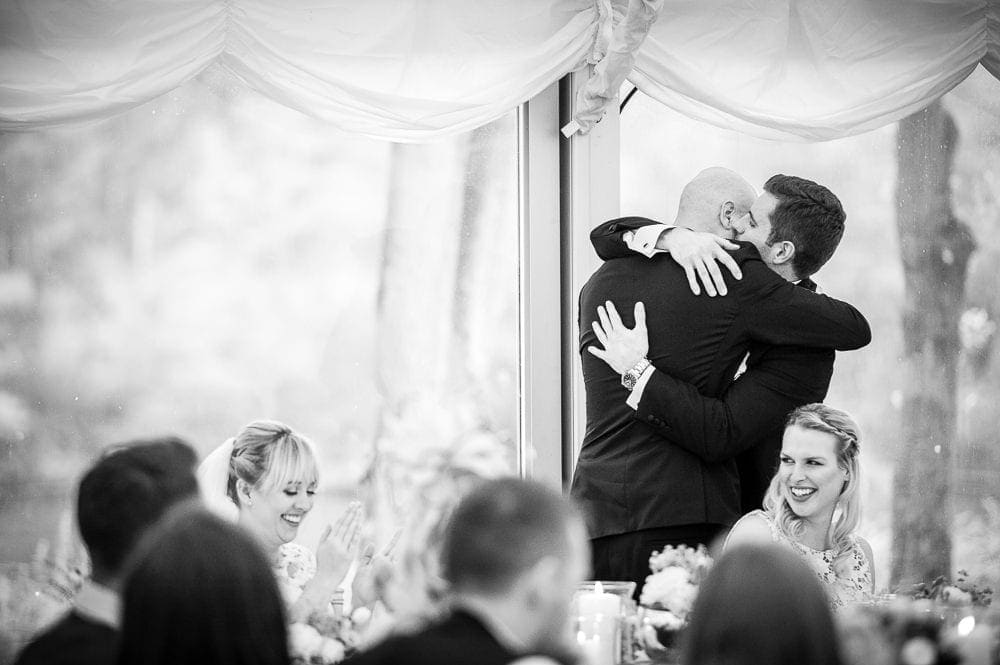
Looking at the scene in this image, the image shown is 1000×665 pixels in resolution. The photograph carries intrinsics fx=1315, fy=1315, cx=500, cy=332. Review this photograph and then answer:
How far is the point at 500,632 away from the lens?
1854mm

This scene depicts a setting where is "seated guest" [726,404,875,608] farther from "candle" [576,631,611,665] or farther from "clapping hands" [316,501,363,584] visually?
"clapping hands" [316,501,363,584]

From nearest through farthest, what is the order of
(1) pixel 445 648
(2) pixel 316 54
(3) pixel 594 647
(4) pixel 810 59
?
(1) pixel 445 648 < (3) pixel 594 647 < (2) pixel 316 54 < (4) pixel 810 59

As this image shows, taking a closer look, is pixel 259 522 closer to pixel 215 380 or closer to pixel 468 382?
pixel 215 380

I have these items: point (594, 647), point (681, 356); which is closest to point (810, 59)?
point (681, 356)

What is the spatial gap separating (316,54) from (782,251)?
1494 millimetres

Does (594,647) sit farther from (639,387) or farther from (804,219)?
(804,219)

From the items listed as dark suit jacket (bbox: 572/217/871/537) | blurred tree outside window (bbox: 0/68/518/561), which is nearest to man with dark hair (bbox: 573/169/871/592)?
dark suit jacket (bbox: 572/217/871/537)

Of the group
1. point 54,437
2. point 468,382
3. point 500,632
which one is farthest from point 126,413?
point 500,632

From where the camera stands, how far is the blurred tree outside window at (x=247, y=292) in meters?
3.87

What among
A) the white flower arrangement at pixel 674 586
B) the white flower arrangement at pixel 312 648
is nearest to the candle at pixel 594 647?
the white flower arrangement at pixel 674 586

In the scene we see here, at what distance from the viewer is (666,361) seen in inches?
138

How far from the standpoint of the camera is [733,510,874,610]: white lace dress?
11.2 feet

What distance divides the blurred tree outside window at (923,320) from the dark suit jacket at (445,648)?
3.08 meters

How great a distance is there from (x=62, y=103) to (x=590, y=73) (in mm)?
1641
